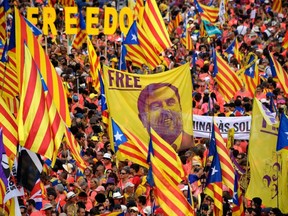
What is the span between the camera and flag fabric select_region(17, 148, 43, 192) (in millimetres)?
19484

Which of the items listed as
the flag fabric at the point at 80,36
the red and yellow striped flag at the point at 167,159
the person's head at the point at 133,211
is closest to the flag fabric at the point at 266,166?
the red and yellow striped flag at the point at 167,159

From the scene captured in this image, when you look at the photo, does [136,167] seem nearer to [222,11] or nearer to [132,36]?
[132,36]

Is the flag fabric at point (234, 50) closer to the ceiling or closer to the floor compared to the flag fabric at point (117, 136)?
closer to the floor

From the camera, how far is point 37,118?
65.8 feet

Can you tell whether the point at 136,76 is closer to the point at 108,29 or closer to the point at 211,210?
the point at 211,210

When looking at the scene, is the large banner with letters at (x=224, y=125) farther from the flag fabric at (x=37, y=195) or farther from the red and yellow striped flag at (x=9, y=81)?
the flag fabric at (x=37, y=195)

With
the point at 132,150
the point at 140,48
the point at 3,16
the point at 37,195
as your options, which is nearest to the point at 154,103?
the point at 132,150

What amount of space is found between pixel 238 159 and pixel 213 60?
5.96 metres

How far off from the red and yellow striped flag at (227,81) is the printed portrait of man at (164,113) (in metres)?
4.15

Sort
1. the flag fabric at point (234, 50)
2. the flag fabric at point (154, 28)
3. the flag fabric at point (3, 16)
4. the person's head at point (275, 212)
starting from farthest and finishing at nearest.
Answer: the flag fabric at point (234, 50) → the flag fabric at point (3, 16) → the flag fabric at point (154, 28) → the person's head at point (275, 212)

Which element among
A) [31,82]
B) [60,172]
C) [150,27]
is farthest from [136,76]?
[150,27]

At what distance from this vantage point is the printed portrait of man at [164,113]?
22812 millimetres

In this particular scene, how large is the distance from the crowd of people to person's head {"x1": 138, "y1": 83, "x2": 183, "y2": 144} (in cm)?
43

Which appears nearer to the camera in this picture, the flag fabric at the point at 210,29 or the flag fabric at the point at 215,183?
the flag fabric at the point at 215,183
